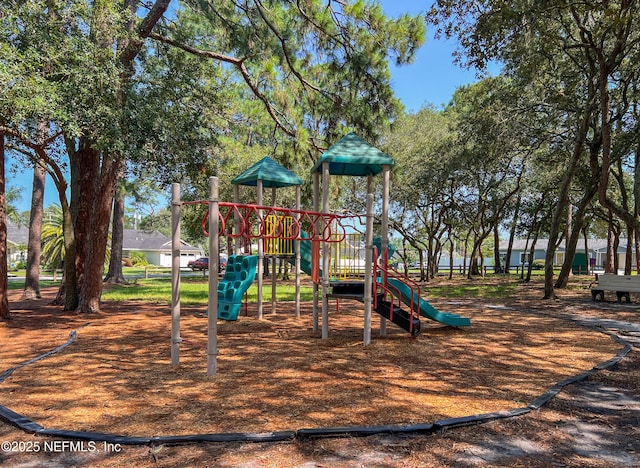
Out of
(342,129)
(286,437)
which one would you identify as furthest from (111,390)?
(342,129)

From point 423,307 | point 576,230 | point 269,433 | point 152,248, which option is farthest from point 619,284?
point 152,248

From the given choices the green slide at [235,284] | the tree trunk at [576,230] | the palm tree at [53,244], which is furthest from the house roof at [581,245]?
the green slide at [235,284]

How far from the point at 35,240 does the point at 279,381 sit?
1297 cm

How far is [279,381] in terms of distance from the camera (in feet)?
15.6

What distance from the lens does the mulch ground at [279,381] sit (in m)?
3.08

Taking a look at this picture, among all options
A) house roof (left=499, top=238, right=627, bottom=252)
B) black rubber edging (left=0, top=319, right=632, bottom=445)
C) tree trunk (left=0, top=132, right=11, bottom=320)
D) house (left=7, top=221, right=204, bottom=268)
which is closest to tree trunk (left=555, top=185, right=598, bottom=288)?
black rubber edging (left=0, top=319, right=632, bottom=445)

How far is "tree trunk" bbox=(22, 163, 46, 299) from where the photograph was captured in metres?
14.0

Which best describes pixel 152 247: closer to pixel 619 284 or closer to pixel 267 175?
pixel 267 175

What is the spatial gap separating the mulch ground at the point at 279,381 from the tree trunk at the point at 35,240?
226 inches

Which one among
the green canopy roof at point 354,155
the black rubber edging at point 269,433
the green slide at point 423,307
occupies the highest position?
the green canopy roof at point 354,155

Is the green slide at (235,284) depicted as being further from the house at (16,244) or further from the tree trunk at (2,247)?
the house at (16,244)

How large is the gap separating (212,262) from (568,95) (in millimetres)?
13363

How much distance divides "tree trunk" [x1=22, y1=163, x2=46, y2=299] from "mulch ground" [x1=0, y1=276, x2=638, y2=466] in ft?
18.9

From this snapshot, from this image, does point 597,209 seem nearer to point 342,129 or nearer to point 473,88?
point 473,88
